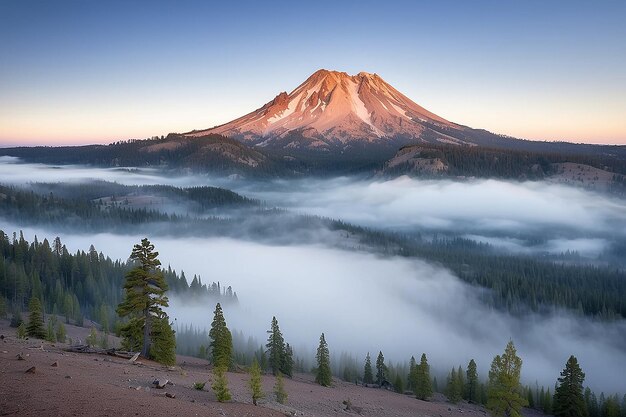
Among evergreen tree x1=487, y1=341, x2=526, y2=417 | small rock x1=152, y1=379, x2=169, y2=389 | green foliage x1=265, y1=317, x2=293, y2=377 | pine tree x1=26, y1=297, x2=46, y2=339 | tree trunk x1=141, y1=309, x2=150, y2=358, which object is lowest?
A: green foliage x1=265, y1=317, x2=293, y2=377

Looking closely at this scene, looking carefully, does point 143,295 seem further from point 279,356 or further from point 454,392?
point 454,392

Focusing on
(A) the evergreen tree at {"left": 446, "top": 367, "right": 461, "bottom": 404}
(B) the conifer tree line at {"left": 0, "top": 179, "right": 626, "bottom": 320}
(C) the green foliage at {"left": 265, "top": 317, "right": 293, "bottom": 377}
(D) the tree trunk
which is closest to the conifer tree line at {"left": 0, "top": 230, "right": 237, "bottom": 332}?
(C) the green foliage at {"left": 265, "top": 317, "right": 293, "bottom": 377}

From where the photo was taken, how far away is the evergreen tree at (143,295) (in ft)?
108

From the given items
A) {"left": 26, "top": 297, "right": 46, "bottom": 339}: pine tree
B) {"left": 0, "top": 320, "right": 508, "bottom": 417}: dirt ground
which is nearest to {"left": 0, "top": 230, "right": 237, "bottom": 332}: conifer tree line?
{"left": 26, "top": 297, "right": 46, "bottom": 339}: pine tree

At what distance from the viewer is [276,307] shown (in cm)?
13312

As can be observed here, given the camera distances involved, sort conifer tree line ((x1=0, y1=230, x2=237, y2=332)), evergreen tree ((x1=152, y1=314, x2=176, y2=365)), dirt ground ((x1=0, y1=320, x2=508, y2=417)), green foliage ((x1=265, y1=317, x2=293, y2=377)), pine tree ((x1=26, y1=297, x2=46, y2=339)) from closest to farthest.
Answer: dirt ground ((x1=0, y1=320, x2=508, y2=417)) → evergreen tree ((x1=152, y1=314, x2=176, y2=365)) → pine tree ((x1=26, y1=297, x2=46, y2=339)) → green foliage ((x1=265, y1=317, x2=293, y2=377)) → conifer tree line ((x1=0, y1=230, x2=237, y2=332))

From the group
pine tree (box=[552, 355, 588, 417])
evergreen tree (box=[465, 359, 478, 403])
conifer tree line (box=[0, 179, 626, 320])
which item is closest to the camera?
pine tree (box=[552, 355, 588, 417])

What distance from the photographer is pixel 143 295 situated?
3344 centimetres

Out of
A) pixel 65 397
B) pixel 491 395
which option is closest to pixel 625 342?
pixel 491 395

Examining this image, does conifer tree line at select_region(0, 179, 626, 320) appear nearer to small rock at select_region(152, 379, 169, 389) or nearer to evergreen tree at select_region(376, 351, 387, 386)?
evergreen tree at select_region(376, 351, 387, 386)

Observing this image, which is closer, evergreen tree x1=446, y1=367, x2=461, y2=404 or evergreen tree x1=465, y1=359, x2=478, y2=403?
evergreen tree x1=446, y1=367, x2=461, y2=404

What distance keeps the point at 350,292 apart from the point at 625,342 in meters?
79.5

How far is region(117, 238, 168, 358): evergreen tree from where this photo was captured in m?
33.1

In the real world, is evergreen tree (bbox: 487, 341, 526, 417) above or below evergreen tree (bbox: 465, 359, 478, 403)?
above
